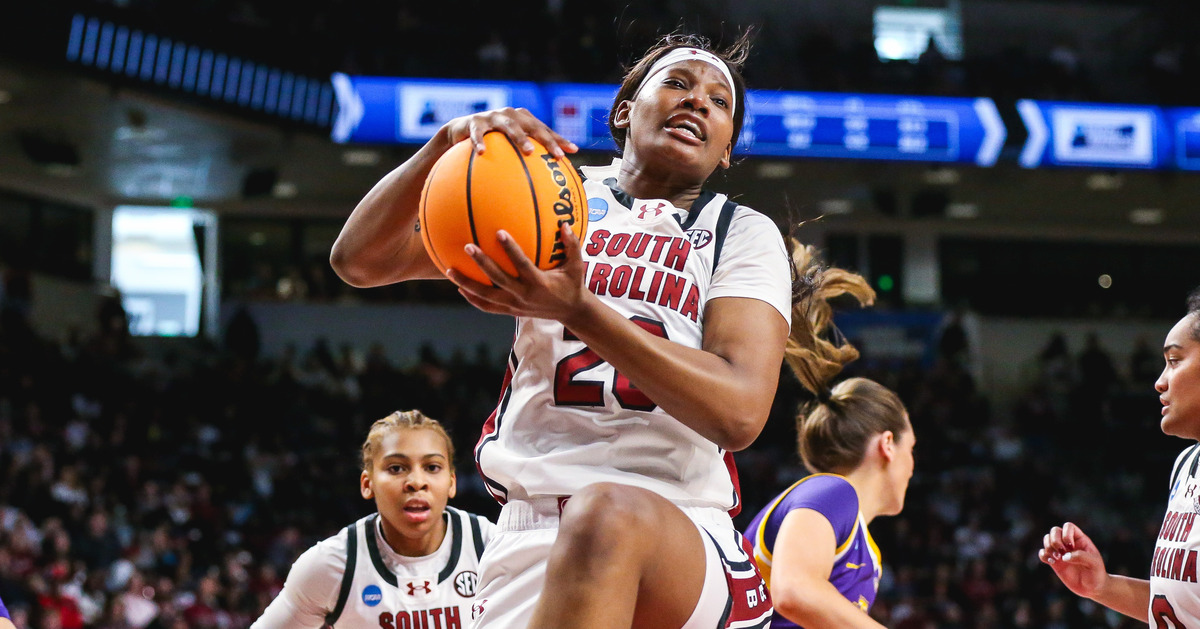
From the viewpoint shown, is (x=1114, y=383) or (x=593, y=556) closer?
(x=593, y=556)

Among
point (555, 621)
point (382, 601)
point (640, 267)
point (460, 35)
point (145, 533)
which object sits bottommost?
point (145, 533)

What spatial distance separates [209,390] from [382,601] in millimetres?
10781

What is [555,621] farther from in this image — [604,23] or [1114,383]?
[1114,383]

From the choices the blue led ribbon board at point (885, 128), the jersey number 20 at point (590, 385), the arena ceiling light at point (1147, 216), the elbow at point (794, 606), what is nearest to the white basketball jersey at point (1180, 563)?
the elbow at point (794, 606)

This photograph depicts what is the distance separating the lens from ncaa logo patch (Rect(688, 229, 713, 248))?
2.47 m

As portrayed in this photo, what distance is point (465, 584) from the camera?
3873mm

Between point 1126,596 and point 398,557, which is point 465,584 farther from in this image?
point 1126,596

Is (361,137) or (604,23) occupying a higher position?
(604,23)

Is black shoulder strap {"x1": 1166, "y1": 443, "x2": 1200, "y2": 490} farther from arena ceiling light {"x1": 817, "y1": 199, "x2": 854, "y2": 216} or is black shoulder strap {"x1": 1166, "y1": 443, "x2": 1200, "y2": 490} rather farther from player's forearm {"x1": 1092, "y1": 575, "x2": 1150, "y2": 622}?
arena ceiling light {"x1": 817, "y1": 199, "x2": 854, "y2": 216}

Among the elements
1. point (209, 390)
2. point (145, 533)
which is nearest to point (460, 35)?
point (209, 390)

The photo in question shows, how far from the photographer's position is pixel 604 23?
1561 cm

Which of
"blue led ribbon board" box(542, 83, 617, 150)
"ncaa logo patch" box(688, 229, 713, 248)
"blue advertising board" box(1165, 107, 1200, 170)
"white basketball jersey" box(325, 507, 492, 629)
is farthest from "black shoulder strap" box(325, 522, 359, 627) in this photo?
"blue advertising board" box(1165, 107, 1200, 170)

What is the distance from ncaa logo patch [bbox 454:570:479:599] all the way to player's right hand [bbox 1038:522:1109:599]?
1.69m

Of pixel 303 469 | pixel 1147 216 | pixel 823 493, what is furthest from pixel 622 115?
pixel 1147 216
